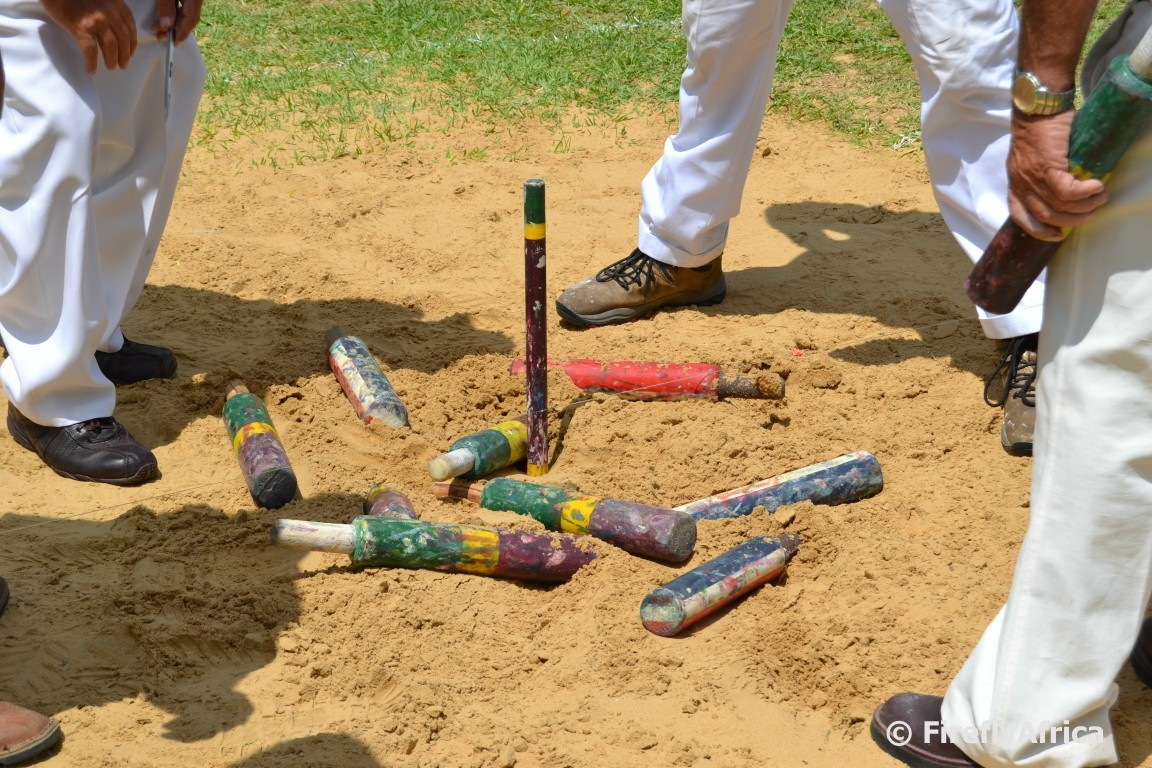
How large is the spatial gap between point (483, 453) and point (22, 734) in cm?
151

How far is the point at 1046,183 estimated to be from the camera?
2080 mm

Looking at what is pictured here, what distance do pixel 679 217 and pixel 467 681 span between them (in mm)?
2314

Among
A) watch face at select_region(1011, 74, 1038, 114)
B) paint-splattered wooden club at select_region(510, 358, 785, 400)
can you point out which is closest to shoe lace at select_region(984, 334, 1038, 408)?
paint-splattered wooden club at select_region(510, 358, 785, 400)

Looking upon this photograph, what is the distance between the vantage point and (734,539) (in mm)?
3324

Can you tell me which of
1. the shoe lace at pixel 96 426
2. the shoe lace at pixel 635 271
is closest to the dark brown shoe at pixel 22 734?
the shoe lace at pixel 96 426

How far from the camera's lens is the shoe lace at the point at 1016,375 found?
3.81 meters

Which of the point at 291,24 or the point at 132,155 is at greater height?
the point at 132,155

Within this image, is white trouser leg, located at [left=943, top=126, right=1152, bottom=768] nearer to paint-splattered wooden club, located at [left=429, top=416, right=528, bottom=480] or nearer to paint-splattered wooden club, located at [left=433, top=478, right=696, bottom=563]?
paint-splattered wooden club, located at [left=433, top=478, right=696, bottom=563]

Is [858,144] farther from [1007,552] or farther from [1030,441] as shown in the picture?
[1007,552]

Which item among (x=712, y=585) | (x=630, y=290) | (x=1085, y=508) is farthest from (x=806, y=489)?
(x=630, y=290)

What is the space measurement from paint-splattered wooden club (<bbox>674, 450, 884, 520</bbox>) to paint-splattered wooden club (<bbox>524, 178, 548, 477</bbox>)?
52 cm

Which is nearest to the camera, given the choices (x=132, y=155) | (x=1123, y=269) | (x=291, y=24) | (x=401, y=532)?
(x=1123, y=269)

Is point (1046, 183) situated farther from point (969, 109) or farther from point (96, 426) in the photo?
point (96, 426)

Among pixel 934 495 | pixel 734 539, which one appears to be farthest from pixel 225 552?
pixel 934 495
